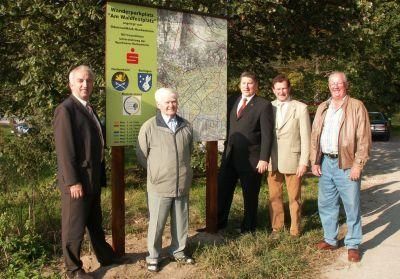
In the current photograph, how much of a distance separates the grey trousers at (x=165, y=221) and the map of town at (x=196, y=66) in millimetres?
1055

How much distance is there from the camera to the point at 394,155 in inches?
647

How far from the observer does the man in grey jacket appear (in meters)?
4.53

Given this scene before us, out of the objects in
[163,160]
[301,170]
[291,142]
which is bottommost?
[301,170]

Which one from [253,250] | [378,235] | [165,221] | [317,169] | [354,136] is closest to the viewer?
[165,221]

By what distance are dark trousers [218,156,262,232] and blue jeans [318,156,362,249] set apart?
81cm

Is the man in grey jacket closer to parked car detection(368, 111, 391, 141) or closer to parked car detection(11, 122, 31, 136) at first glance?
parked car detection(11, 122, 31, 136)

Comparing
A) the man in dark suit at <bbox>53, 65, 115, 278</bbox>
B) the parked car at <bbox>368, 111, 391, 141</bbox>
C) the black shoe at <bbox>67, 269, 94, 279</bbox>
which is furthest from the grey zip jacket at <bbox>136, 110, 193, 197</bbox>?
the parked car at <bbox>368, 111, 391, 141</bbox>

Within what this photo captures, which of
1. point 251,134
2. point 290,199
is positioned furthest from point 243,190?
point 251,134

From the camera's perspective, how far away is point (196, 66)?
17.9 ft

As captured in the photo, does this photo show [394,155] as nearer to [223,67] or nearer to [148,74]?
[223,67]

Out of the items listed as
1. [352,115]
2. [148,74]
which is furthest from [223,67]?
[352,115]

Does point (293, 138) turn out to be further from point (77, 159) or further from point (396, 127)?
point (396, 127)

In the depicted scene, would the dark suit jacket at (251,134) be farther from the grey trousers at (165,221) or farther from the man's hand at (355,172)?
the grey trousers at (165,221)

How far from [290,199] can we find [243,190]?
595 mm
